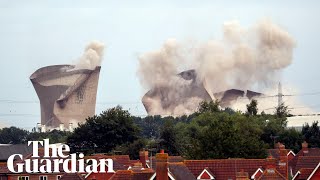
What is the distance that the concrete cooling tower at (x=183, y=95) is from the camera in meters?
174

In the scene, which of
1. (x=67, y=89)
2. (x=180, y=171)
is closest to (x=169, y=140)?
(x=180, y=171)

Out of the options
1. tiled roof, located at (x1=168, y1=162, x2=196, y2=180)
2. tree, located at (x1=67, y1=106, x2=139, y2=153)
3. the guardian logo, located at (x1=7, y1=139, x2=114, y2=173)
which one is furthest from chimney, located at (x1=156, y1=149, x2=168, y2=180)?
tree, located at (x1=67, y1=106, x2=139, y2=153)

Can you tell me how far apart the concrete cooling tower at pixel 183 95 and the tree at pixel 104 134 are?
73097 millimetres

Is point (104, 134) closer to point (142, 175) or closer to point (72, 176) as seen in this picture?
point (72, 176)

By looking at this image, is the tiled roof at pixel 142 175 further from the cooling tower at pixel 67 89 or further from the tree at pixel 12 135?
the cooling tower at pixel 67 89

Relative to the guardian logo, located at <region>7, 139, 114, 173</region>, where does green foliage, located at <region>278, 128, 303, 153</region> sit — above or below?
above

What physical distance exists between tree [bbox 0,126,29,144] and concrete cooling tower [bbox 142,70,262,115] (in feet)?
72.0

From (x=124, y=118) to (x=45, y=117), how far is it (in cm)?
6973

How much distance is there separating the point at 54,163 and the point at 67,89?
341 feet

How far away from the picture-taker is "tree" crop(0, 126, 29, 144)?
156125mm

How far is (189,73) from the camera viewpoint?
180 m

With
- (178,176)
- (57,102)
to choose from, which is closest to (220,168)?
(178,176)

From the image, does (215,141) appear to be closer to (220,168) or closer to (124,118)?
(220,168)

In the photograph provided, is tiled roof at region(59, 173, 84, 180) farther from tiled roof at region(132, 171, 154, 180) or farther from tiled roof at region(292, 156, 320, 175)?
tiled roof at region(132, 171, 154, 180)
